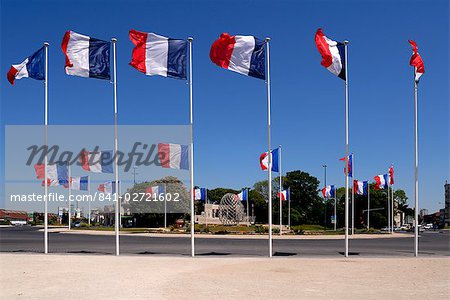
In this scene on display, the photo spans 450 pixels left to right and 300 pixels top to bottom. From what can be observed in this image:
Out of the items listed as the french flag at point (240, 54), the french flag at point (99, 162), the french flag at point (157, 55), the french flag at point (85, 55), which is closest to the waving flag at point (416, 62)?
the french flag at point (240, 54)

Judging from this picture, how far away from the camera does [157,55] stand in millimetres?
20109

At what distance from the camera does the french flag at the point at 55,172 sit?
3362 centimetres

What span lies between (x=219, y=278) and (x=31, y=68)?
45.4 ft

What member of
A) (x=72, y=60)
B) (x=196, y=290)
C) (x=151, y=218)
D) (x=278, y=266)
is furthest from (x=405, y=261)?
(x=151, y=218)

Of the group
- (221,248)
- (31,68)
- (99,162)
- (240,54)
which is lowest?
(221,248)

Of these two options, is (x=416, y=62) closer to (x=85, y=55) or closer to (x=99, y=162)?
(x=85, y=55)

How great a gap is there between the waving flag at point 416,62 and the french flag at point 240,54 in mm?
7033

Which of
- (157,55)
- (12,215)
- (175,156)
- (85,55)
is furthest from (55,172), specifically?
(12,215)

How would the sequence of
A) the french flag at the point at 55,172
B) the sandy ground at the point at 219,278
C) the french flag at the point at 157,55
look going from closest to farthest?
1. the sandy ground at the point at 219,278
2. the french flag at the point at 157,55
3. the french flag at the point at 55,172

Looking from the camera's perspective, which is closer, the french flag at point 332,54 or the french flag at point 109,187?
the french flag at point 332,54

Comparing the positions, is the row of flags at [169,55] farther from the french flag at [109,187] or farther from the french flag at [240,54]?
the french flag at [109,187]

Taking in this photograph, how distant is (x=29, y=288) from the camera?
37.3ft

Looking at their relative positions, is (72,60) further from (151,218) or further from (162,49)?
(151,218)

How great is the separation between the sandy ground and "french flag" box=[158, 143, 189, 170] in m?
5.03
